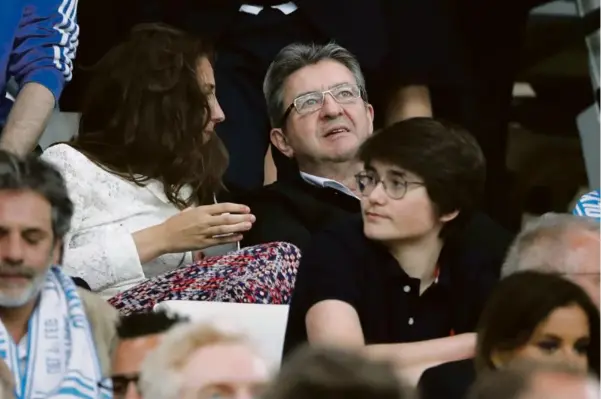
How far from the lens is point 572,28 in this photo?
5242 mm

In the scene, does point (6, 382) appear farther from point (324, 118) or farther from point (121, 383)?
point (324, 118)

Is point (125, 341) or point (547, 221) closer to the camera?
point (125, 341)

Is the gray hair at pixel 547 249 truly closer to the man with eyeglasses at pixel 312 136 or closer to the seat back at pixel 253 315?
the seat back at pixel 253 315

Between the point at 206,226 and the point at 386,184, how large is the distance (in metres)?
0.51

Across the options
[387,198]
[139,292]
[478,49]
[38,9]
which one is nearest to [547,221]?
[387,198]

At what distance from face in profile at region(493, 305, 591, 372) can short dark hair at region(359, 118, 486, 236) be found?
47 cm

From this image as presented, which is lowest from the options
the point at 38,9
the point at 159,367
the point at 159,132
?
the point at 159,367

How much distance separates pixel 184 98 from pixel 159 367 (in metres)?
1.30

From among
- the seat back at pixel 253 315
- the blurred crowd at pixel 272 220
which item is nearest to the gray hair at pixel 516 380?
the blurred crowd at pixel 272 220

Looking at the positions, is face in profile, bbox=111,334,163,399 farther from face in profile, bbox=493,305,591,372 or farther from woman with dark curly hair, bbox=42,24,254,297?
woman with dark curly hair, bbox=42,24,254,297

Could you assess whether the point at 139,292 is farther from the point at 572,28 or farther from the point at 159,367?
the point at 572,28

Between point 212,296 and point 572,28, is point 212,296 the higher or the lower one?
the lower one

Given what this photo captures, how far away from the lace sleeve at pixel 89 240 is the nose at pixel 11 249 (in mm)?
569

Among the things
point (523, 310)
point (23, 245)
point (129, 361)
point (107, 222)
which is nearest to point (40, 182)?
point (23, 245)
